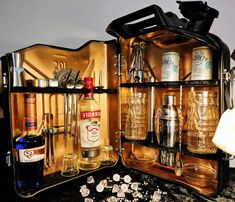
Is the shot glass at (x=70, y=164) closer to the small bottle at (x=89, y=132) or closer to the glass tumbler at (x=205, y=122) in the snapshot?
the small bottle at (x=89, y=132)

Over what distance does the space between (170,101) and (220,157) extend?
21 centimetres

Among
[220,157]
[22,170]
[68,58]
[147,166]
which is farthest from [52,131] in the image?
[220,157]

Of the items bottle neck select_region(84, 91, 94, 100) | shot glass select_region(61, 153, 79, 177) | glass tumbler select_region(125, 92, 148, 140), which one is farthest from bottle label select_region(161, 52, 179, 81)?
shot glass select_region(61, 153, 79, 177)

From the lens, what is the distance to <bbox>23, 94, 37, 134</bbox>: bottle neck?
1.78 ft

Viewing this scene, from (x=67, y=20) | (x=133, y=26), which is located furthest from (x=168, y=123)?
(x=67, y=20)

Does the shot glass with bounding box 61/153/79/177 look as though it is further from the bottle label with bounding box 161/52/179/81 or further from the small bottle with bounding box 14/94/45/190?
the bottle label with bounding box 161/52/179/81

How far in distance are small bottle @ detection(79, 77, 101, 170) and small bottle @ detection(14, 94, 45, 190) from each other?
0.46 ft

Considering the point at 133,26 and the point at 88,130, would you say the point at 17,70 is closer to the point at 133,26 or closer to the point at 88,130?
the point at 88,130

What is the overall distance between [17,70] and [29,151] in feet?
0.71

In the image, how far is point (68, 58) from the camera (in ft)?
2.23

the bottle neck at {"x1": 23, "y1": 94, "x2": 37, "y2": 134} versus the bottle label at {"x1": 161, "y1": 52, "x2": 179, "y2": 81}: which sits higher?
the bottle label at {"x1": 161, "y1": 52, "x2": 179, "y2": 81}

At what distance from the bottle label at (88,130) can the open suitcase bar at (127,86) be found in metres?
0.05

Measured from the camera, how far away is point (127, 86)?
700 mm

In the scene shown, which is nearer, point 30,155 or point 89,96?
point 30,155
